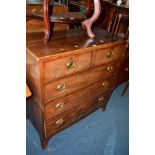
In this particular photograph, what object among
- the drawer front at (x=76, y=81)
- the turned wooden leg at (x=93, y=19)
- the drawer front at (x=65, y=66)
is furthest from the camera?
the turned wooden leg at (x=93, y=19)

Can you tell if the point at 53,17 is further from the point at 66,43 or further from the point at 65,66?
the point at 65,66

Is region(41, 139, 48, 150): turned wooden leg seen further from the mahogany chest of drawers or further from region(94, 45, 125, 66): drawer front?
region(94, 45, 125, 66): drawer front

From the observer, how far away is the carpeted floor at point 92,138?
1.70 metres

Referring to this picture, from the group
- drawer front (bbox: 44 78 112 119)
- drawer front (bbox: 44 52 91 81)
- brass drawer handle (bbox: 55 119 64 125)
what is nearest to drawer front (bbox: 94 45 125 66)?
drawer front (bbox: 44 52 91 81)

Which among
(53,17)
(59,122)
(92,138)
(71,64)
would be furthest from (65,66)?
(92,138)

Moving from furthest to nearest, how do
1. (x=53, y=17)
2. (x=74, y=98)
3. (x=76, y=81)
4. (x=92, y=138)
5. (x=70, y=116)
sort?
(x=92, y=138) → (x=70, y=116) → (x=74, y=98) → (x=76, y=81) → (x=53, y=17)

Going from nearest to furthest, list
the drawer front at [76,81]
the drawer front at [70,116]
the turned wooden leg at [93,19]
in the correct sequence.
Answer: the drawer front at [76,81], the turned wooden leg at [93,19], the drawer front at [70,116]

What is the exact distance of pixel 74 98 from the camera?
60.4 inches

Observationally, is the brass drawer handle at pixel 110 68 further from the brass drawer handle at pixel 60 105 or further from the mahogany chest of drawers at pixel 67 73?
the brass drawer handle at pixel 60 105

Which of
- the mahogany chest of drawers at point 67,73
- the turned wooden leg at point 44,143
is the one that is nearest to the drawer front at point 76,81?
the mahogany chest of drawers at point 67,73

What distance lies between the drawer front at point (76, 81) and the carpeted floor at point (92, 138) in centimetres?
66

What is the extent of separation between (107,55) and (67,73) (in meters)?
0.48

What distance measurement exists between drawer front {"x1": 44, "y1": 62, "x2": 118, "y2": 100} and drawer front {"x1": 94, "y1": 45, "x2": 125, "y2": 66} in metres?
0.07
